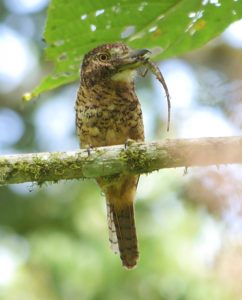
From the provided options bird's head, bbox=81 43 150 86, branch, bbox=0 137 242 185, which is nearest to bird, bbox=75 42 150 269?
bird's head, bbox=81 43 150 86

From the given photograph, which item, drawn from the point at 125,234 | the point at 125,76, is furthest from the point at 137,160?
the point at 125,234

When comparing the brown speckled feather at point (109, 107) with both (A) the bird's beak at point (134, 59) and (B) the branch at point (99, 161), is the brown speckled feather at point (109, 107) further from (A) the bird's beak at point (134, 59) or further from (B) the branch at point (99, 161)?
(B) the branch at point (99, 161)

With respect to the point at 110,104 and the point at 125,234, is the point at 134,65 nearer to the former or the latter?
the point at 110,104

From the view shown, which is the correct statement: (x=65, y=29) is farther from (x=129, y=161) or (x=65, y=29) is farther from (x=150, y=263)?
(x=150, y=263)

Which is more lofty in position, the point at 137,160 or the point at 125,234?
the point at 125,234

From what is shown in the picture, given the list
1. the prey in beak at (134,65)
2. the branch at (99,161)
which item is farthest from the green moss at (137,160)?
the prey in beak at (134,65)

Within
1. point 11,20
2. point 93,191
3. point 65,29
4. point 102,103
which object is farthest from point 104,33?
point 11,20
